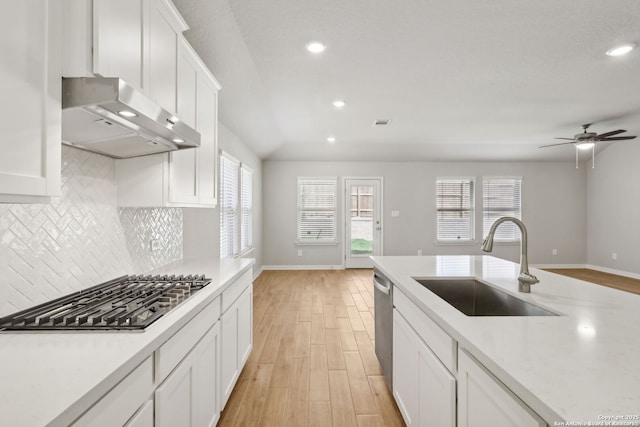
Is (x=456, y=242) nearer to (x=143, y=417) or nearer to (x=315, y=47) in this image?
(x=315, y=47)

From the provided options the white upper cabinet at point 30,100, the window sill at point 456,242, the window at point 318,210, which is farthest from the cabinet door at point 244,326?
the window sill at point 456,242

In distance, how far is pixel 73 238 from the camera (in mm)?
1580

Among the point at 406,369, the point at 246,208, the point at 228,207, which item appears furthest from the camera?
the point at 246,208

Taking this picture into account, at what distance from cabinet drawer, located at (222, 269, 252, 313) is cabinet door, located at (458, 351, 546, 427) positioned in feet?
4.49

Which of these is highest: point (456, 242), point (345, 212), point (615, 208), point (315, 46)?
point (315, 46)

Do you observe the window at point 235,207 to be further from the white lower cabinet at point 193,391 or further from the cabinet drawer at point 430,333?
the cabinet drawer at point 430,333

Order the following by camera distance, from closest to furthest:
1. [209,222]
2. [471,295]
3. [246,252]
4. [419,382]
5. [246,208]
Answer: [419,382] → [471,295] → [209,222] → [246,252] → [246,208]

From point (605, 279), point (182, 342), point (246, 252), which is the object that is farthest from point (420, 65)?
point (605, 279)

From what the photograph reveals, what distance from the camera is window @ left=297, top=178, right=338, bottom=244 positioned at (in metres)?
7.20

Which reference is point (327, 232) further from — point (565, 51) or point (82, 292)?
point (82, 292)

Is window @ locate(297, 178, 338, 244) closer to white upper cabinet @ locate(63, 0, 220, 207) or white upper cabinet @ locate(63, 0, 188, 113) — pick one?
white upper cabinet @ locate(63, 0, 220, 207)

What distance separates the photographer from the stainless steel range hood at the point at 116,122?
3.50 feet

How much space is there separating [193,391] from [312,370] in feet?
4.55

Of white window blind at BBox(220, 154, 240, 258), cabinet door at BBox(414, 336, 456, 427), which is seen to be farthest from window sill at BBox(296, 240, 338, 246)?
cabinet door at BBox(414, 336, 456, 427)
